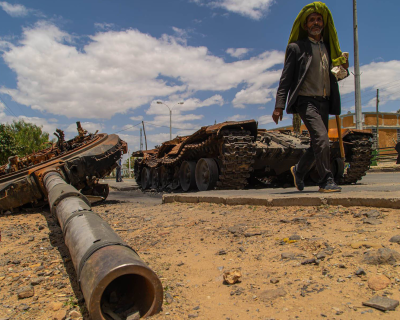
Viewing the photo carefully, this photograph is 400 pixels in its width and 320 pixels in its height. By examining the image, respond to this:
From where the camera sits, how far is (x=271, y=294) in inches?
72.2

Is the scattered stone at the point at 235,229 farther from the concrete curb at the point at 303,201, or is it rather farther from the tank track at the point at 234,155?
the tank track at the point at 234,155

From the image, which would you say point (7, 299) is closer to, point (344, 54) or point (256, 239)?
point (256, 239)

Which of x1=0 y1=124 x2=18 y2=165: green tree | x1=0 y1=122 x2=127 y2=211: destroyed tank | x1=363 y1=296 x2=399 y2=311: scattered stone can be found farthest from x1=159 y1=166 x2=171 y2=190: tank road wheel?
x1=0 y1=124 x2=18 y2=165: green tree

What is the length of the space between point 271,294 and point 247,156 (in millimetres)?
5880

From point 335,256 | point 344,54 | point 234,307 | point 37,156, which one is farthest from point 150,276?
point 37,156

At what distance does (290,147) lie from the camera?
27.2ft

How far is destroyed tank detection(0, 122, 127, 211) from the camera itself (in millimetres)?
6152

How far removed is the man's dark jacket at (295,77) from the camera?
411 cm

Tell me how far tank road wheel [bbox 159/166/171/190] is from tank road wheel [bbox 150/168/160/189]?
0.23 metres

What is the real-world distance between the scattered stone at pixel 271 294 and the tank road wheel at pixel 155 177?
38.1 ft

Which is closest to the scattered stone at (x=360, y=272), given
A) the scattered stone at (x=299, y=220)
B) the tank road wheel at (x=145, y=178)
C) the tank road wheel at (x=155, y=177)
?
the scattered stone at (x=299, y=220)

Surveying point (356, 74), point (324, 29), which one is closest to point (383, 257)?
point (324, 29)

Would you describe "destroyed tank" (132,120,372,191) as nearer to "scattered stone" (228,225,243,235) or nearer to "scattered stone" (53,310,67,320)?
"scattered stone" (228,225,243,235)

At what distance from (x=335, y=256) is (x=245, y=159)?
5540 millimetres
